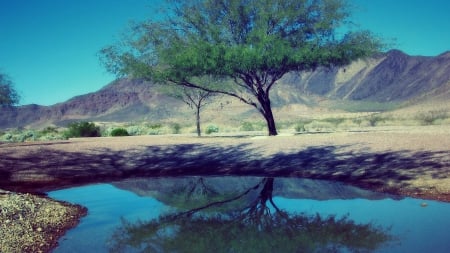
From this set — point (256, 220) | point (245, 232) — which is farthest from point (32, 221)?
point (256, 220)

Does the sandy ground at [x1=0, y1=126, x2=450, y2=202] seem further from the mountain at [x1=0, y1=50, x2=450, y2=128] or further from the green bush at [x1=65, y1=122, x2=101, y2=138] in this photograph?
the mountain at [x1=0, y1=50, x2=450, y2=128]

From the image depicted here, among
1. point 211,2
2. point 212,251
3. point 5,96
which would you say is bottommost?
point 212,251

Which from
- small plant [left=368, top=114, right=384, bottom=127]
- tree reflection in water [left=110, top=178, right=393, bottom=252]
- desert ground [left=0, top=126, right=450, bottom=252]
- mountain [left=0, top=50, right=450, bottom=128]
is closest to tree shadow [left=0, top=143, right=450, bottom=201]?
desert ground [left=0, top=126, right=450, bottom=252]

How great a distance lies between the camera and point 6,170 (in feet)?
49.9

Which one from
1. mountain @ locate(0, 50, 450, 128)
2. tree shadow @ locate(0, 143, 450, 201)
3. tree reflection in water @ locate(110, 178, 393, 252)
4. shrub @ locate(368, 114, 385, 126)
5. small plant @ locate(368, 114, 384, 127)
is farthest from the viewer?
mountain @ locate(0, 50, 450, 128)

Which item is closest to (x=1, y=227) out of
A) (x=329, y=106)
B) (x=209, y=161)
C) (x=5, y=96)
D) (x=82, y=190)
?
(x=82, y=190)

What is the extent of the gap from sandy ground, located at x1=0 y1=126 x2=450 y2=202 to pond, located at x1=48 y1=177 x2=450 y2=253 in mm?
1122

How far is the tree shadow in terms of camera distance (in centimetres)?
1302

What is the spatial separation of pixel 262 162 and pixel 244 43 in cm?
1003

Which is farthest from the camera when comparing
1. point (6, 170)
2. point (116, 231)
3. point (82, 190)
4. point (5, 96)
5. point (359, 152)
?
point (5, 96)

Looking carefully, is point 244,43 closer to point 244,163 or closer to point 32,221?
point 244,163

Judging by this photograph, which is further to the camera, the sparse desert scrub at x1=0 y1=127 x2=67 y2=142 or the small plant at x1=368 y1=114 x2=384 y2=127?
the small plant at x1=368 y1=114 x2=384 y2=127

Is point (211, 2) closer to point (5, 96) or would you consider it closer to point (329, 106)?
point (5, 96)

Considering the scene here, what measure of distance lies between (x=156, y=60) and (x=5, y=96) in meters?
15.3
